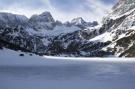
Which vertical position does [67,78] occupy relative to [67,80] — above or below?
above

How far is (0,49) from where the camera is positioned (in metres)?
151

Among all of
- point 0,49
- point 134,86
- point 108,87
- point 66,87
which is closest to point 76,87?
point 66,87

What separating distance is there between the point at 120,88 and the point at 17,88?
1097 cm

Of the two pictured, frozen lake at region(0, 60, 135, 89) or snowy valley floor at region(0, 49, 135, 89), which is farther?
snowy valley floor at region(0, 49, 135, 89)

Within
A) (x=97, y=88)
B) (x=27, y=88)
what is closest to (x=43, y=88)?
(x=27, y=88)

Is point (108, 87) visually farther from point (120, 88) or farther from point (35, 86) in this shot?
point (35, 86)

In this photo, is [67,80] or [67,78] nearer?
[67,80]

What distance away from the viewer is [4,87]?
31.3m

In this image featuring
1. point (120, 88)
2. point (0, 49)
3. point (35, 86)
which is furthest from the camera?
point (0, 49)

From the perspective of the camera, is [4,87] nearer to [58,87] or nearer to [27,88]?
[27,88]

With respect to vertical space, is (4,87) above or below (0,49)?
below

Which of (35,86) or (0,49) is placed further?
(0,49)

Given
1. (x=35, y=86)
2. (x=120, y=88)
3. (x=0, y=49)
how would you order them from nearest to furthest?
(x=120, y=88)
(x=35, y=86)
(x=0, y=49)

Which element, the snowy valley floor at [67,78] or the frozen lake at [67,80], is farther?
the snowy valley floor at [67,78]
